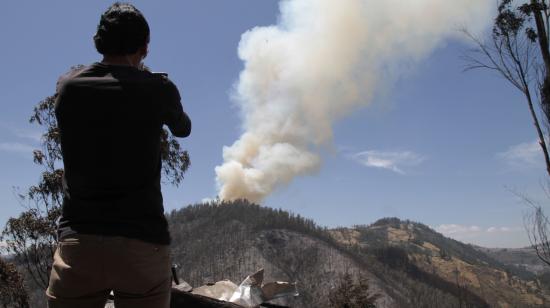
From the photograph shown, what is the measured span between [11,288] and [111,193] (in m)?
16.3

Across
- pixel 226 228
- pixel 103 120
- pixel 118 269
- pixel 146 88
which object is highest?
pixel 226 228

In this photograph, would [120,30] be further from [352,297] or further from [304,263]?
[304,263]

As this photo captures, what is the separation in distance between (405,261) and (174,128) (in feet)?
678

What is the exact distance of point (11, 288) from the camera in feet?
52.4

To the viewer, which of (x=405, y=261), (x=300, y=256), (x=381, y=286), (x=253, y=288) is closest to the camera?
(x=253, y=288)

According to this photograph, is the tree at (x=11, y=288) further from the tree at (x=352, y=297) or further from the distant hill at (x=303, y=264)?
the distant hill at (x=303, y=264)

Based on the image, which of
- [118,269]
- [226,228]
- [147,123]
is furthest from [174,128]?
[226,228]

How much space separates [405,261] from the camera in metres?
198

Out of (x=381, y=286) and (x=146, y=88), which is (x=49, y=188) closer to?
(x=146, y=88)

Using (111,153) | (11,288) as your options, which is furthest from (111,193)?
(11,288)

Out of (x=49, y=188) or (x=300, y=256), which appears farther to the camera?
(x=300, y=256)

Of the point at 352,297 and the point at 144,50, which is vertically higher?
the point at 144,50

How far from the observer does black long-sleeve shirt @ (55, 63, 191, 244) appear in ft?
6.80

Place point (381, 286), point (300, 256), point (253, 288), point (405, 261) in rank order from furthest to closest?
point (405, 261) < point (300, 256) < point (381, 286) < point (253, 288)
